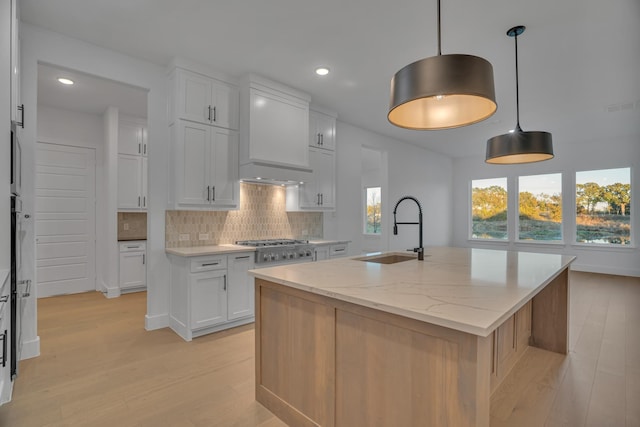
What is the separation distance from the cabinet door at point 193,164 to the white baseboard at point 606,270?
7.50 m

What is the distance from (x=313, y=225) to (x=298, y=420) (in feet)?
11.1

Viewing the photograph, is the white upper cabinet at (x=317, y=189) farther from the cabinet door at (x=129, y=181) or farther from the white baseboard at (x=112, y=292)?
the white baseboard at (x=112, y=292)

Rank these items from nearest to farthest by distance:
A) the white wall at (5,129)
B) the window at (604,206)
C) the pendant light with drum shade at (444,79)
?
the pendant light with drum shade at (444,79), the white wall at (5,129), the window at (604,206)

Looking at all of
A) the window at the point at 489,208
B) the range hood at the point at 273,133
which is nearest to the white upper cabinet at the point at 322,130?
the range hood at the point at 273,133

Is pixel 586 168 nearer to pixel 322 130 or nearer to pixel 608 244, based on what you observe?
pixel 608 244

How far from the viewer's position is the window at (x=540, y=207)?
7109mm

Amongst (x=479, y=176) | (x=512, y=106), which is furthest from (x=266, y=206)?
(x=479, y=176)

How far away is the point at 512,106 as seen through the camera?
4.66m

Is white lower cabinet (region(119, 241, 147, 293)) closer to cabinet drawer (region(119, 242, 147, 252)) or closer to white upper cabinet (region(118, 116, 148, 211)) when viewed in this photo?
cabinet drawer (region(119, 242, 147, 252))

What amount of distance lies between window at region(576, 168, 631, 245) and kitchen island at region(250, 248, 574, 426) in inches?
225

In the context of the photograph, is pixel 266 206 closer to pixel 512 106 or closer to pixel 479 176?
pixel 512 106

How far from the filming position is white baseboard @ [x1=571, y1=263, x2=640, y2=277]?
6258 millimetres

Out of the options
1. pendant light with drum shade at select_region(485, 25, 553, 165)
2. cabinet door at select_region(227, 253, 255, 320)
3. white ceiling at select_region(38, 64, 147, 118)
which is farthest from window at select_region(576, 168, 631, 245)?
white ceiling at select_region(38, 64, 147, 118)

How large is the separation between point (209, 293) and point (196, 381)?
3.33 ft
